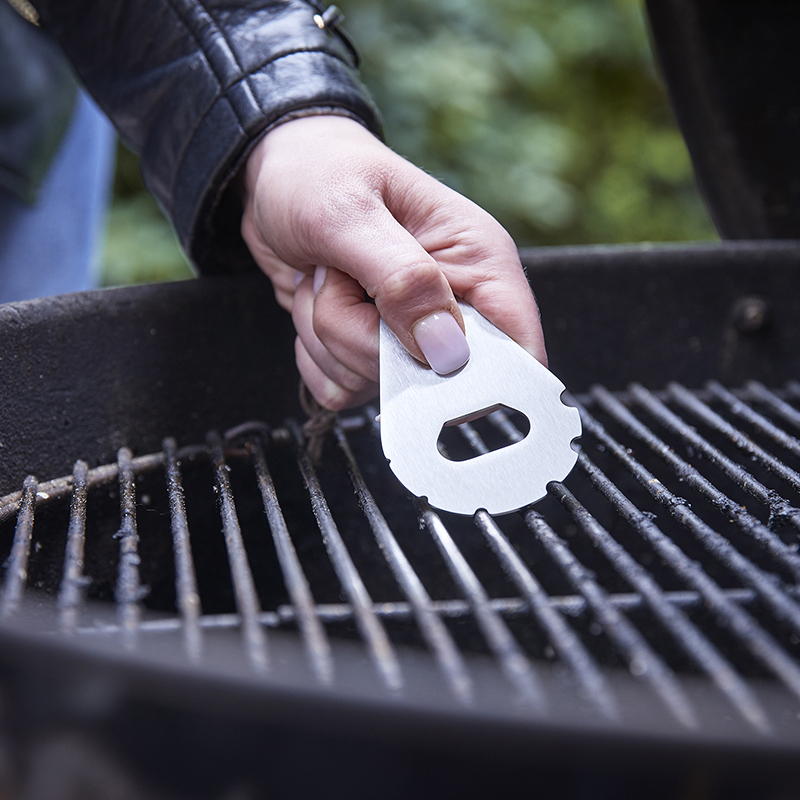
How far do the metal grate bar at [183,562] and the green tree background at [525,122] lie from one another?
4.61 ft

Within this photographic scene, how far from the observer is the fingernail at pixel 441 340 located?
2.00 ft

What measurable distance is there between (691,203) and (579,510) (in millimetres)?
3363

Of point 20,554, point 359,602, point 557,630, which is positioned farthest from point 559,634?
point 20,554

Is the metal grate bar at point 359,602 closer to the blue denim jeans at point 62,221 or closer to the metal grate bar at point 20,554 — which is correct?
the metal grate bar at point 20,554

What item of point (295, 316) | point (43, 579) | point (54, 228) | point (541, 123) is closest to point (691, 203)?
point (541, 123)

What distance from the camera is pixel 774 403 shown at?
0.87 m

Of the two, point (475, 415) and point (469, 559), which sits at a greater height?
point (475, 415)

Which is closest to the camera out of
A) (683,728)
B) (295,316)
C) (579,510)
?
(683,728)

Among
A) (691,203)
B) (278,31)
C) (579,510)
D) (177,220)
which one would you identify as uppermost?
(278,31)

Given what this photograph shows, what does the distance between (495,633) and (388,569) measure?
410mm

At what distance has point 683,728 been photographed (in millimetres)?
333

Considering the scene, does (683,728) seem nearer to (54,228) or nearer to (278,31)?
(278,31)

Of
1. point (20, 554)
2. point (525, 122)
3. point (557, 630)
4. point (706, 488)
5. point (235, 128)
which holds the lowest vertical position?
point (525, 122)

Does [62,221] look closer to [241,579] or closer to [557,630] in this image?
[241,579]
